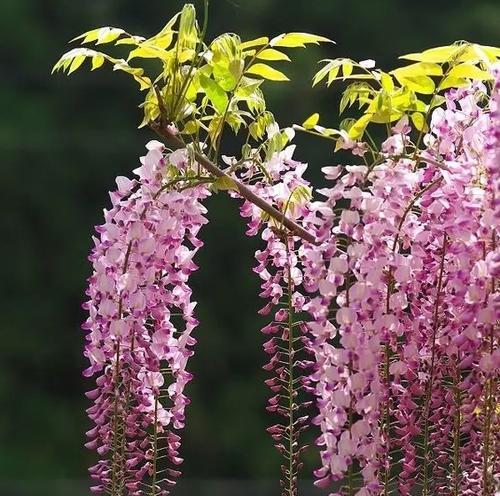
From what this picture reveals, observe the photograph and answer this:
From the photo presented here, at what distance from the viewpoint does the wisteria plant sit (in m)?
0.88

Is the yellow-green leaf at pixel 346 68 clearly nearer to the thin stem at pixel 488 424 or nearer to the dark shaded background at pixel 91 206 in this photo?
the thin stem at pixel 488 424

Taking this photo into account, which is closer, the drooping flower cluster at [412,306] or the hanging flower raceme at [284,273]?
the drooping flower cluster at [412,306]

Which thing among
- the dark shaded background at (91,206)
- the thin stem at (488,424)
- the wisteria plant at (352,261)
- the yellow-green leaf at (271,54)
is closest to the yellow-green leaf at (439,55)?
the wisteria plant at (352,261)

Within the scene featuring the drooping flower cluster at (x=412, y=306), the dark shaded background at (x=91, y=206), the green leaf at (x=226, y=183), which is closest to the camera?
the drooping flower cluster at (x=412, y=306)

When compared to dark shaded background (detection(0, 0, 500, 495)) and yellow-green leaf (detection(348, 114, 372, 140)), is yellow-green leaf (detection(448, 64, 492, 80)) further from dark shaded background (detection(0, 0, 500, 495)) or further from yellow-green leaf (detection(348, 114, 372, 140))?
dark shaded background (detection(0, 0, 500, 495))

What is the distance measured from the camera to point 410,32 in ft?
14.9

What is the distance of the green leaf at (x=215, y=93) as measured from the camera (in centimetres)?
95

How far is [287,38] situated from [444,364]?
0.96 feet

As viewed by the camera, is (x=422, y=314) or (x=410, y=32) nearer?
(x=422, y=314)

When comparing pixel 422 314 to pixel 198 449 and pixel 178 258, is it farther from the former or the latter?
pixel 198 449

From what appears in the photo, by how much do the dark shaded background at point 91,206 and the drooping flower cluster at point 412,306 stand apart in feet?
10.9

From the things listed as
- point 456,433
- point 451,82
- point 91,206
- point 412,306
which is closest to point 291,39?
point 451,82

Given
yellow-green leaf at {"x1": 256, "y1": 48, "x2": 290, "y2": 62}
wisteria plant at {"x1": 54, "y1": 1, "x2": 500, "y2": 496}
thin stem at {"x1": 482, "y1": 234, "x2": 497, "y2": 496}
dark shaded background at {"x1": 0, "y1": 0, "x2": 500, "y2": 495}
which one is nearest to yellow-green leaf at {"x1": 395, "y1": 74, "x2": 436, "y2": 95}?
wisteria plant at {"x1": 54, "y1": 1, "x2": 500, "y2": 496}

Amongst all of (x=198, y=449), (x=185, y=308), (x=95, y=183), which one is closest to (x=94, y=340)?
(x=185, y=308)
